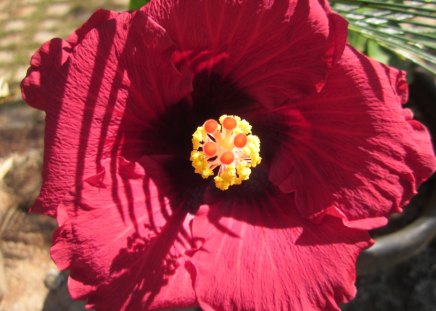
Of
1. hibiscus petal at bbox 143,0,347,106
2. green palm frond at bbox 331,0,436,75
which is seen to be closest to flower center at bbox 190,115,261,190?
hibiscus petal at bbox 143,0,347,106

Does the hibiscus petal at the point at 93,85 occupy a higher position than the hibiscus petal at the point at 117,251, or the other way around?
the hibiscus petal at the point at 93,85

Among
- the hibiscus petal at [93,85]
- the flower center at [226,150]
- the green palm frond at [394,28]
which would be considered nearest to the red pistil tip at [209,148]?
the flower center at [226,150]

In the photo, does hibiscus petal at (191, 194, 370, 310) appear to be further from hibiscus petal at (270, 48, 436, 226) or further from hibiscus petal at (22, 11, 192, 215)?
hibiscus petal at (22, 11, 192, 215)

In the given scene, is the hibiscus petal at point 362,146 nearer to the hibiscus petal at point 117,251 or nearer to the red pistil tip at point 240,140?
the red pistil tip at point 240,140

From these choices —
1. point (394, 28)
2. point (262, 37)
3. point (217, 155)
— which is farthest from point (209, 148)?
point (394, 28)

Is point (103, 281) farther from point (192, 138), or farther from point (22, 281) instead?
point (22, 281)

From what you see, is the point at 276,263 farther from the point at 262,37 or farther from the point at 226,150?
the point at 262,37
